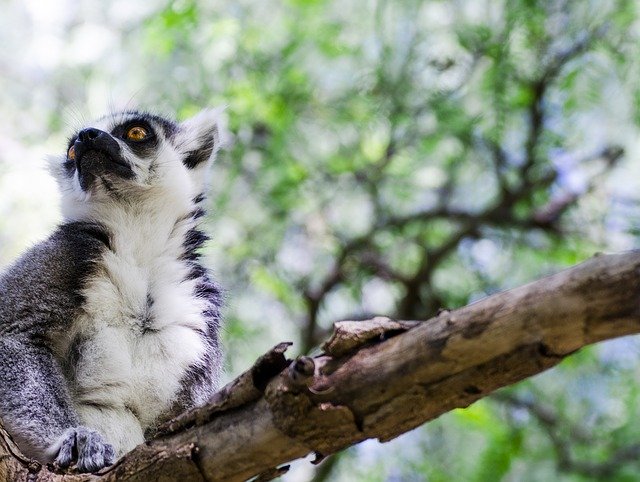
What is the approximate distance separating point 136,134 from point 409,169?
404 centimetres

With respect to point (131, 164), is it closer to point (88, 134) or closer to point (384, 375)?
point (88, 134)

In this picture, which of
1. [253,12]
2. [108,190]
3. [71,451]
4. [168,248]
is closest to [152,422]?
[71,451]

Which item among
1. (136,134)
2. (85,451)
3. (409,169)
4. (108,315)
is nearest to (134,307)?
(108,315)

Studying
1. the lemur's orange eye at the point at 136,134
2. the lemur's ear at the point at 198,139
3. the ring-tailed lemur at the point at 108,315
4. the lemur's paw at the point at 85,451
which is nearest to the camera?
the lemur's paw at the point at 85,451

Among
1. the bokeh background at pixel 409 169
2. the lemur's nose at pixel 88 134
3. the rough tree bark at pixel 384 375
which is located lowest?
the bokeh background at pixel 409 169

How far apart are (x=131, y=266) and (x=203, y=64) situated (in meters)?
4.62

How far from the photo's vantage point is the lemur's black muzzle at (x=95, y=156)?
18.1ft

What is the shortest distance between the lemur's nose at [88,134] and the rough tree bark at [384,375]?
8.70 feet

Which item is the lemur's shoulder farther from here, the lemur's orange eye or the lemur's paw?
the lemur's orange eye

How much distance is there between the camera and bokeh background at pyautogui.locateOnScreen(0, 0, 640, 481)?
7898 mm

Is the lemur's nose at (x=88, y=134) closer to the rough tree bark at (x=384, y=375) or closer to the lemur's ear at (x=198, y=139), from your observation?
the lemur's ear at (x=198, y=139)

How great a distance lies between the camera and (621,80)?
7625 millimetres

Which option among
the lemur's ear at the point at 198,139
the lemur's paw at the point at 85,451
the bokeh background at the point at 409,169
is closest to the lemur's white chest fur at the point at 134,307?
the lemur's paw at the point at 85,451

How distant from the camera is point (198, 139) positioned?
6461mm
